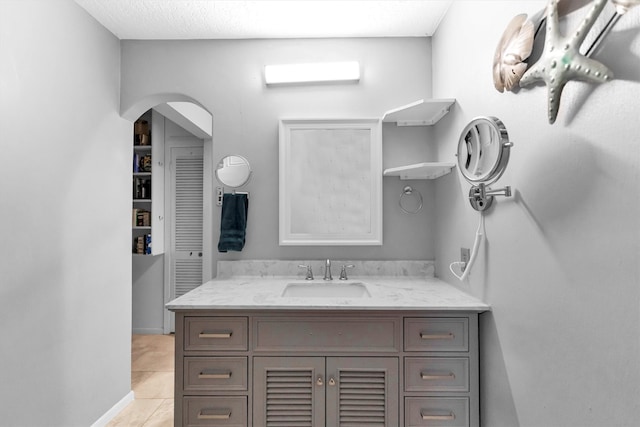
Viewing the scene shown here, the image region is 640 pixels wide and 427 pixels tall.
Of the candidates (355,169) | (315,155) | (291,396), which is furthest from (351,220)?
(291,396)

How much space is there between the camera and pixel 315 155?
2.28 m

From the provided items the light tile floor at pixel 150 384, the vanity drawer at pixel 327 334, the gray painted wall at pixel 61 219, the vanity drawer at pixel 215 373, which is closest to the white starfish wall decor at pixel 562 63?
the vanity drawer at pixel 327 334

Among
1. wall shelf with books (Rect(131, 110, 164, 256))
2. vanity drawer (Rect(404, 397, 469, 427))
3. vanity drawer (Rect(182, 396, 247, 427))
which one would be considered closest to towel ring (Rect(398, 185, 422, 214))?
vanity drawer (Rect(404, 397, 469, 427))

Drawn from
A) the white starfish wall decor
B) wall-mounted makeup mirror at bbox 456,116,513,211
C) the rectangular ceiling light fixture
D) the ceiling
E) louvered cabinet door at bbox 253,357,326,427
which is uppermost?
the ceiling

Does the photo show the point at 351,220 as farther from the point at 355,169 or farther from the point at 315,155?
the point at 315,155

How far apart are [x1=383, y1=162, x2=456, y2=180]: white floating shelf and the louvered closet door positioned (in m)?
2.32

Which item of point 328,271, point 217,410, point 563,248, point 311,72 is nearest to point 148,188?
point 311,72

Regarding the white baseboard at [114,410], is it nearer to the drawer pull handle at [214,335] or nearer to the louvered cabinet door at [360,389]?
the drawer pull handle at [214,335]

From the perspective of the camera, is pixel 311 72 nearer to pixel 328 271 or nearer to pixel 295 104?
pixel 295 104

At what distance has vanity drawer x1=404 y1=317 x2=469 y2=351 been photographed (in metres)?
1.61

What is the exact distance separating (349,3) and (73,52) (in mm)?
1538

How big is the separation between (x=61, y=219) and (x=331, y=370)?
1573mm

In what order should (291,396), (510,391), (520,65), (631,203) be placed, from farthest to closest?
(291,396)
(510,391)
(520,65)
(631,203)

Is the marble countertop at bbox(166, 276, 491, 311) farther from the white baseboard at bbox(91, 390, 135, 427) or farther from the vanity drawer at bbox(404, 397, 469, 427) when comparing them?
the white baseboard at bbox(91, 390, 135, 427)
